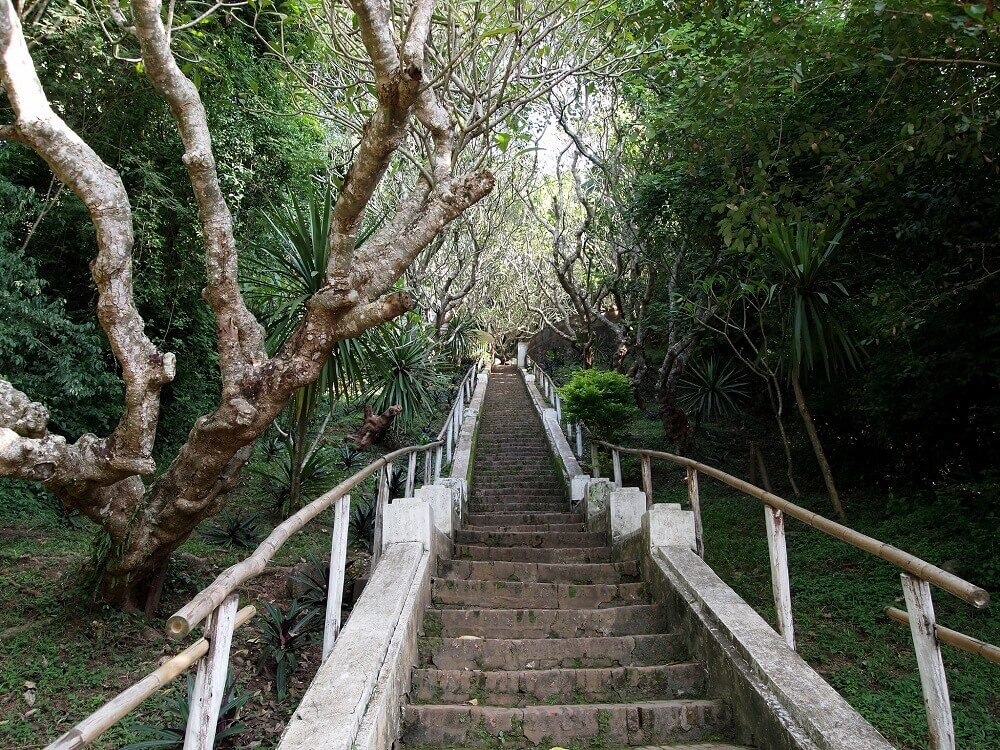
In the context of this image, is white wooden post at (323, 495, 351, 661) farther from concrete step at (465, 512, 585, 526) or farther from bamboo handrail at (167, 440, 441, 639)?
concrete step at (465, 512, 585, 526)

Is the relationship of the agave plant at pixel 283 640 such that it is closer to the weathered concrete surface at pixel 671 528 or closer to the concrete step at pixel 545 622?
the concrete step at pixel 545 622

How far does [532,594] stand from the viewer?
199 inches

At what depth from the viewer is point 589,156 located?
513 inches

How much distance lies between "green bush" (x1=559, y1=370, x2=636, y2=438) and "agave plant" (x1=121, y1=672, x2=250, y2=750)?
23.3 feet

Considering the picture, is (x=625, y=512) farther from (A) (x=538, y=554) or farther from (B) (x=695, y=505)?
(B) (x=695, y=505)

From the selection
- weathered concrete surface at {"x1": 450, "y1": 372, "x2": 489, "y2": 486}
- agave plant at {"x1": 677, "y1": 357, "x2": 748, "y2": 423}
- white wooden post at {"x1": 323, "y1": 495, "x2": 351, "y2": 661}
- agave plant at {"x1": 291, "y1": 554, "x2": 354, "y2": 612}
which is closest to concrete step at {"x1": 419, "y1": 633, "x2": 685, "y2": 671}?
white wooden post at {"x1": 323, "y1": 495, "x2": 351, "y2": 661}

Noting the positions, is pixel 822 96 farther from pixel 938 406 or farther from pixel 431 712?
pixel 431 712

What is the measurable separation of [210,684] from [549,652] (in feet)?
8.43

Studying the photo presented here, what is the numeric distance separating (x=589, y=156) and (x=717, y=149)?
7288 millimetres

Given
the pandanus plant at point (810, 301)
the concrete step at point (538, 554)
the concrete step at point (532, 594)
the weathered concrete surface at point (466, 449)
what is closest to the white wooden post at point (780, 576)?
the concrete step at point (532, 594)

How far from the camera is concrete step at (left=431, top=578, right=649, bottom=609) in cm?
497

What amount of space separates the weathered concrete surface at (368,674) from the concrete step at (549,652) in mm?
226

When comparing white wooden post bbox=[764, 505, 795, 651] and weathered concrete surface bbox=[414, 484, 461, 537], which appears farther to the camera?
weathered concrete surface bbox=[414, 484, 461, 537]

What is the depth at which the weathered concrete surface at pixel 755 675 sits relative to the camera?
2730 mm
